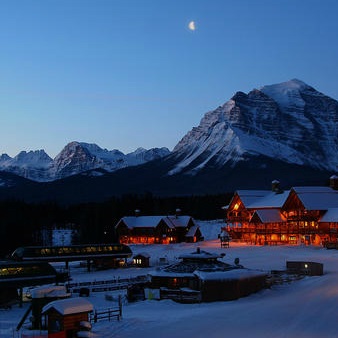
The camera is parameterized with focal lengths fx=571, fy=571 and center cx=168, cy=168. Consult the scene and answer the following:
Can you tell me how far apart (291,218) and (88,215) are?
59.3 m

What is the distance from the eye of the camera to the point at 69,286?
53.7 metres

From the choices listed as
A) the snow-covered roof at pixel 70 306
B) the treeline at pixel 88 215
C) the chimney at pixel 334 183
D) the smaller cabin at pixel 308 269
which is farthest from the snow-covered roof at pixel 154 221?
the snow-covered roof at pixel 70 306

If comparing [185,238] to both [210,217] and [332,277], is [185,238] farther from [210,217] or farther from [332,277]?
[332,277]

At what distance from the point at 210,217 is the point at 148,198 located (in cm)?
1908

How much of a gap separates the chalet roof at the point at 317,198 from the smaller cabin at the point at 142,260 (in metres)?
29.6

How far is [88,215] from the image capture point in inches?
5320

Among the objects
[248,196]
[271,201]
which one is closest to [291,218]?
[271,201]

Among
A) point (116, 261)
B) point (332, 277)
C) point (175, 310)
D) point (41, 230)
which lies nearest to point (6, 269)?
point (175, 310)

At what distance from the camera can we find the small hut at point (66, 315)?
30734 millimetres

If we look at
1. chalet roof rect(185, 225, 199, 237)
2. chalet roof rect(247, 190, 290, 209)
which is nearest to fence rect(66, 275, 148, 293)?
chalet roof rect(247, 190, 290, 209)

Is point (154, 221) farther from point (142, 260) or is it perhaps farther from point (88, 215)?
point (142, 260)

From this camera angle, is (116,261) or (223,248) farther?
(223,248)

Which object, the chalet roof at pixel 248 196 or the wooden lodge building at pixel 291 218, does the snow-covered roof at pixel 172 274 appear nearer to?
the wooden lodge building at pixel 291 218

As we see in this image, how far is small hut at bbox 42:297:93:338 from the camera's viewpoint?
3073cm
